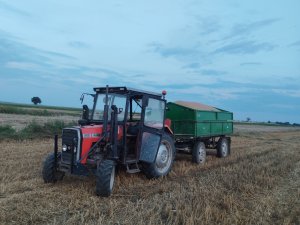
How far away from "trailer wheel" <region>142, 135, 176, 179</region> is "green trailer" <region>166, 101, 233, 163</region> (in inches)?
69.2

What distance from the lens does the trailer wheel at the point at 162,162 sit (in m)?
8.43

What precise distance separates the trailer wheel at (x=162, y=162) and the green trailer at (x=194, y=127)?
1.76m

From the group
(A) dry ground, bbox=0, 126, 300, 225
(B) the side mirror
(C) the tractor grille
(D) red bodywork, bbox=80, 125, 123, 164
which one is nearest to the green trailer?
(A) dry ground, bbox=0, 126, 300, 225

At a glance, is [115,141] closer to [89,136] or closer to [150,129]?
[89,136]

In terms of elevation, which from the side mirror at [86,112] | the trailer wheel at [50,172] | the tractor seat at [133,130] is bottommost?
the trailer wheel at [50,172]

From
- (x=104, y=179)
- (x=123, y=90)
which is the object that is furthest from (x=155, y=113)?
(x=104, y=179)

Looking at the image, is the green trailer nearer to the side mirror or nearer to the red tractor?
the red tractor

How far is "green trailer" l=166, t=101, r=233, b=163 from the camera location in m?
11.4

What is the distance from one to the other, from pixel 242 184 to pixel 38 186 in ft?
14.3

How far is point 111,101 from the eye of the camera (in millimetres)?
8148

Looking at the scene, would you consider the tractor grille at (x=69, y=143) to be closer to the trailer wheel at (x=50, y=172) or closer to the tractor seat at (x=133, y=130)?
the trailer wheel at (x=50, y=172)

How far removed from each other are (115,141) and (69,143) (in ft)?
3.11

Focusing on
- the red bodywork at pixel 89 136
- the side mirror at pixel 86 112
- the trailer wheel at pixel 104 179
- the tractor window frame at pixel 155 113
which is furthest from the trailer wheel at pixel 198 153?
the trailer wheel at pixel 104 179

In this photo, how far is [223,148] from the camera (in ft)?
44.1
